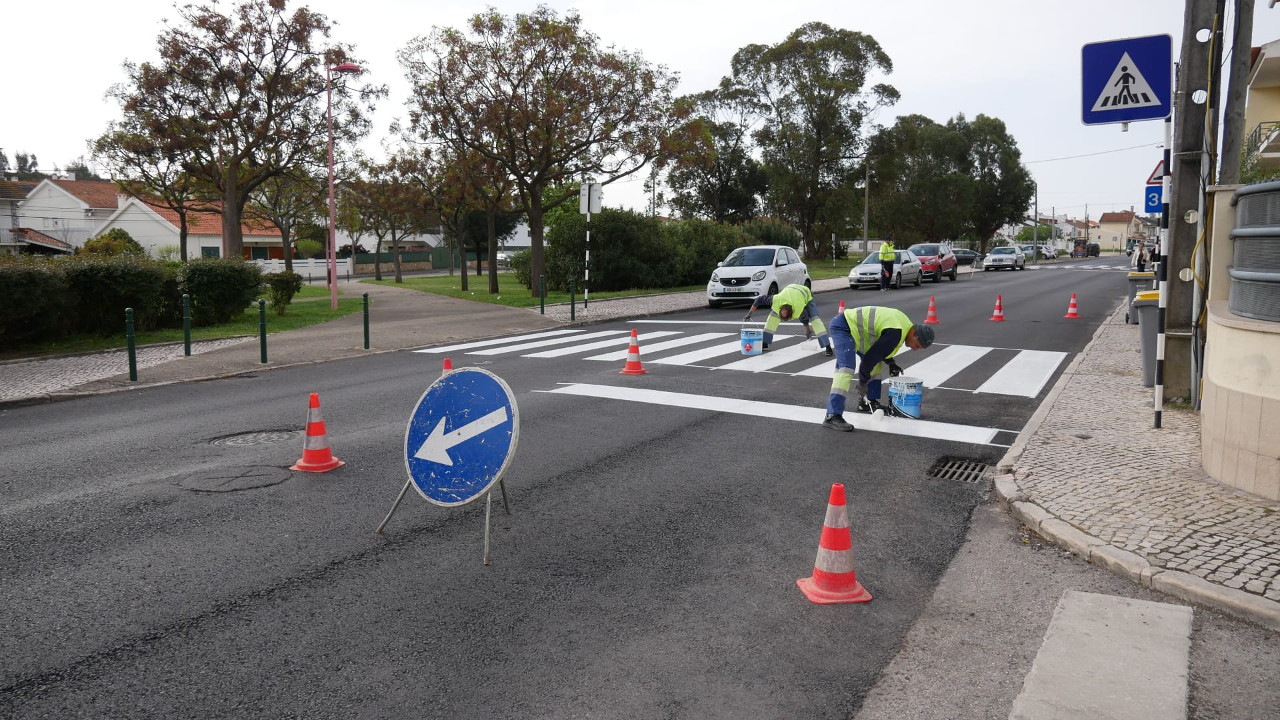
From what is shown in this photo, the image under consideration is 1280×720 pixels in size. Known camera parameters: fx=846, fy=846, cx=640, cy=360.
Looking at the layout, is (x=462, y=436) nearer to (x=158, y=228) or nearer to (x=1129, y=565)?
(x=1129, y=565)

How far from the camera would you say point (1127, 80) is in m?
7.70

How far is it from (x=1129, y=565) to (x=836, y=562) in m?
1.66

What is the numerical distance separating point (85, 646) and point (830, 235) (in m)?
60.6

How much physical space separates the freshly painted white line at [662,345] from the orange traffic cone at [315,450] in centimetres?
658

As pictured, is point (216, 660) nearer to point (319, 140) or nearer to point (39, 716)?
point (39, 716)

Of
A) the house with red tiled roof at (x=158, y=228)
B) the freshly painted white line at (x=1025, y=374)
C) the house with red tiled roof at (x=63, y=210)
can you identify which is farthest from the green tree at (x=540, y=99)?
the house with red tiled roof at (x=63, y=210)

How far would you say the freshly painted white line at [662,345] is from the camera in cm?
1353

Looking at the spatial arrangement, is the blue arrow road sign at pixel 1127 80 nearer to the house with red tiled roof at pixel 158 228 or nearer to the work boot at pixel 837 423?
the work boot at pixel 837 423

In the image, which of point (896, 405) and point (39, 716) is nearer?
point (39, 716)

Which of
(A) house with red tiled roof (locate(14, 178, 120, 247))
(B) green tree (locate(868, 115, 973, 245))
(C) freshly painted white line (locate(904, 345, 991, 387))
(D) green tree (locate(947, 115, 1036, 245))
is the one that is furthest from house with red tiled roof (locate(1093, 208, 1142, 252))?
(C) freshly painted white line (locate(904, 345, 991, 387))

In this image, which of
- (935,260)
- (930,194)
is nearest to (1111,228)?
(930,194)

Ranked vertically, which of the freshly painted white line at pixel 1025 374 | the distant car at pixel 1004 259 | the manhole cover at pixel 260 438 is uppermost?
the distant car at pixel 1004 259

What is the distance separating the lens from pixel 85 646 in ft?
12.4

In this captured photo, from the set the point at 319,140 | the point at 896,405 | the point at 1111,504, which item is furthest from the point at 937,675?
the point at 319,140
